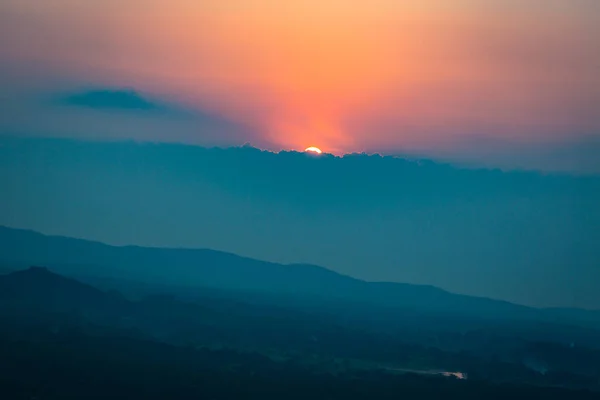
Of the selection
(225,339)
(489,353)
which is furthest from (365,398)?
(489,353)

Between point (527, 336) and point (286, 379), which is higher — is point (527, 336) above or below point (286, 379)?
above

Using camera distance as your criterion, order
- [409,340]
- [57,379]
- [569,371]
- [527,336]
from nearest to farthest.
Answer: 1. [57,379]
2. [569,371]
3. [409,340]
4. [527,336]

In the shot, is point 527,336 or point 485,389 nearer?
point 485,389

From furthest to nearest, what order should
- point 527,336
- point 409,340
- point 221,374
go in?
point 527,336
point 409,340
point 221,374

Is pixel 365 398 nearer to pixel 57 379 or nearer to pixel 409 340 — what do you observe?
pixel 57 379

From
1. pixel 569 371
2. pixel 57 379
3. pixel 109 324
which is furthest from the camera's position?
pixel 109 324

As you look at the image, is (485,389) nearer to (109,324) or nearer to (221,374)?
(221,374)

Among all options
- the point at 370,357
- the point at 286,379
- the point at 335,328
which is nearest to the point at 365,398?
the point at 286,379

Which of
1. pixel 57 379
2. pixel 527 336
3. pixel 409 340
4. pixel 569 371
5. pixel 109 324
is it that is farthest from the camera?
pixel 527 336

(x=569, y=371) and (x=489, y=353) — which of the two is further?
(x=489, y=353)
